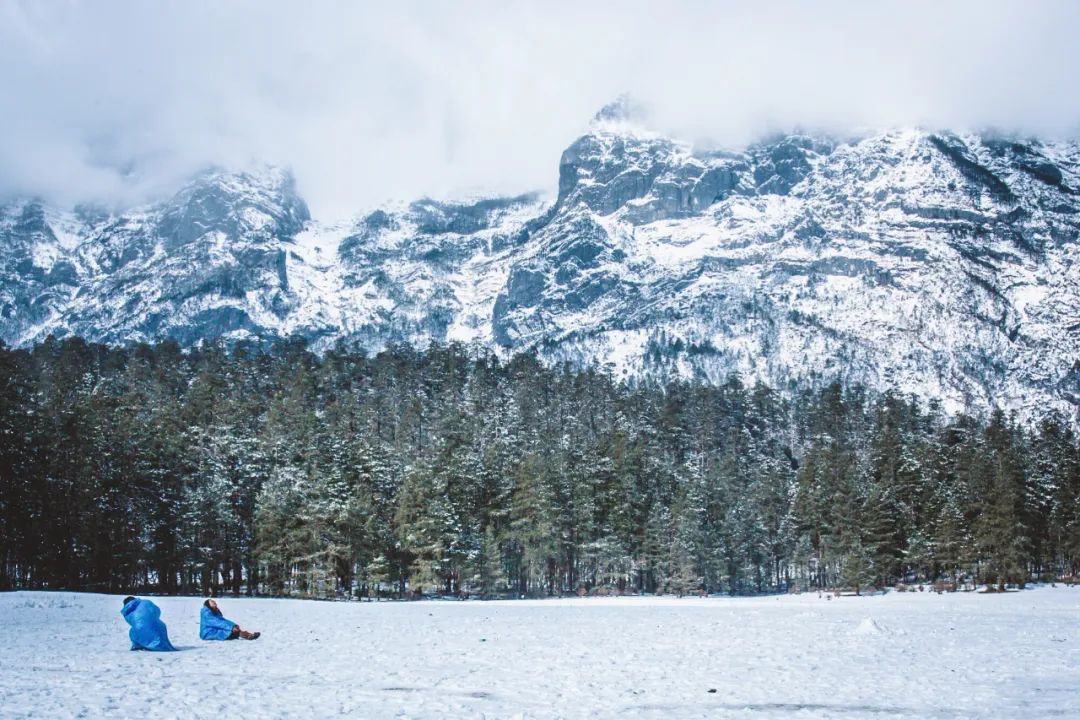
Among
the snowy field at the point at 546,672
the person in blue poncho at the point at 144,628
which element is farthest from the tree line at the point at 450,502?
the person in blue poncho at the point at 144,628

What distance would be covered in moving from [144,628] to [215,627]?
3.20 meters

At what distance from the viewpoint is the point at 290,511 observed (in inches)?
2653

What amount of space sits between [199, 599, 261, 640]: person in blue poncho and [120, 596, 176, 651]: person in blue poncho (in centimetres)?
260

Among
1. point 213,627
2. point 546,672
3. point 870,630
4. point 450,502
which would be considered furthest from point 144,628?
point 450,502

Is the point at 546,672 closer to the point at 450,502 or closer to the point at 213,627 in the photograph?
the point at 213,627

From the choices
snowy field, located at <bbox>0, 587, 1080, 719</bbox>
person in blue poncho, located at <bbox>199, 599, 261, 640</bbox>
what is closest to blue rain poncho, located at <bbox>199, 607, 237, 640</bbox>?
person in blue poncho, located at <bbox>199, 599, 261, 640</bbox>

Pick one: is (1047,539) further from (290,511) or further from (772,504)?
(290,511)

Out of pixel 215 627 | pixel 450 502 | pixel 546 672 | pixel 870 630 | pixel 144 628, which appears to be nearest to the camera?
pixel 546 672

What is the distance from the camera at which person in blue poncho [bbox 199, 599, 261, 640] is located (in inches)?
918

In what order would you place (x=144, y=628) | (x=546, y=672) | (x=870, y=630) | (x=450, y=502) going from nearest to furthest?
(x=546, y=672), (x=144, y=628), (x=870, y=630), (x=450, y=502)

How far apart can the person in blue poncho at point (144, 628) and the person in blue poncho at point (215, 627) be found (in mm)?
2596

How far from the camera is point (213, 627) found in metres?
23.5

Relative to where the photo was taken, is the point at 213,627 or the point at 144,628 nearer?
the point at 144,628

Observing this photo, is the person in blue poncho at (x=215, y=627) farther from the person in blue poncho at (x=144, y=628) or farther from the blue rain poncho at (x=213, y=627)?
the person in blue poncho at (x=144, y=628)
